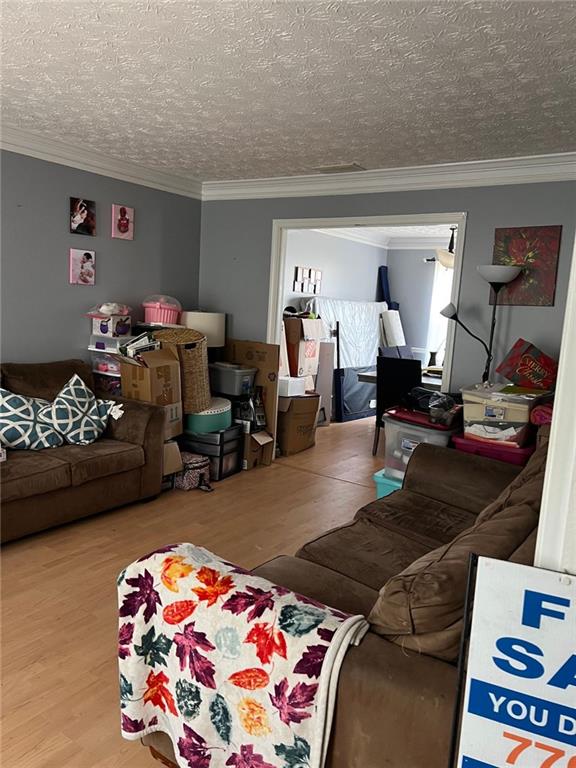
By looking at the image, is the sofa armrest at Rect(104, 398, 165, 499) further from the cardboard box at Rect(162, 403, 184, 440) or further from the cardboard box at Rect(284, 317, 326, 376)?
the cardboard box at Rect(284, 317, 326, 376)

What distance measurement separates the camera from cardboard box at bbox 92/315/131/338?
14.0 feet

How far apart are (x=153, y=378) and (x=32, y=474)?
1.10 metres

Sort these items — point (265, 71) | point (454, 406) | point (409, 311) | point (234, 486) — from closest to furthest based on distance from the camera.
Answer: point (265, 71)
point (454, 406)
point (234, 486)
point (409, 311)

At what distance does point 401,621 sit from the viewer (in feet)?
4.36

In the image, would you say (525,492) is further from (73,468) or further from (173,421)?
(173,421)

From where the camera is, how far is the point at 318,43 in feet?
7.00

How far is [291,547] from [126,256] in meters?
2.68

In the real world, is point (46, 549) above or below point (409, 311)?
below

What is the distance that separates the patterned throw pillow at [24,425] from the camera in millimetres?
3375

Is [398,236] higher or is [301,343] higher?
[398,236]

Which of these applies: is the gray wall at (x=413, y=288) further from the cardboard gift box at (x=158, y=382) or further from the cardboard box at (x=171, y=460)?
the cardboard box at (x=171, y=460)

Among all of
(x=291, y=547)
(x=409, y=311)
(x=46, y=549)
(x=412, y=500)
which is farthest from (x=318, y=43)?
(x=409, y=311)

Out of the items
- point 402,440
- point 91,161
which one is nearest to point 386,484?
point 402,440

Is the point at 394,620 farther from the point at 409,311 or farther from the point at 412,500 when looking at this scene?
the point at 409,311
